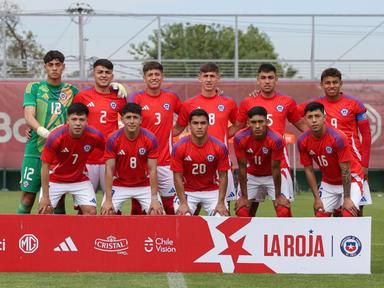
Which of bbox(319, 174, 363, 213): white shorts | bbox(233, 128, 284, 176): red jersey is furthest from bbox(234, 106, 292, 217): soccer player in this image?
bbox(319, 174, 363, 213): white shorts

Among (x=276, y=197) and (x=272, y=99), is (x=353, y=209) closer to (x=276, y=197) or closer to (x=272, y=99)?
(x=276, y=197)

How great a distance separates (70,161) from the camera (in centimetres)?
961

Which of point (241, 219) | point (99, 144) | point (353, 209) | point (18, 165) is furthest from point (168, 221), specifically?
point (18, 165)

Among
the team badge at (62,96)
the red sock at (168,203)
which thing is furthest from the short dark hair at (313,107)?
the team badge at (62,96)

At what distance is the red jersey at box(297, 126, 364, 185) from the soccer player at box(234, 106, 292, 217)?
27cm

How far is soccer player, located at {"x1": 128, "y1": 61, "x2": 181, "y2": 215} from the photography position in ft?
33.0

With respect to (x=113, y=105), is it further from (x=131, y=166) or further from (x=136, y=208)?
(x=136, y=208)

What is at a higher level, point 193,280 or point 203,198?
point 203,198

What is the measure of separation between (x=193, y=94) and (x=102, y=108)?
11245mm

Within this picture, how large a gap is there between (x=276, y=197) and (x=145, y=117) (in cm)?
171

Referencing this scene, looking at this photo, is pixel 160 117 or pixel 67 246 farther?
pixel 160 117

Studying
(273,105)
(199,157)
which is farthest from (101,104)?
(273,105)

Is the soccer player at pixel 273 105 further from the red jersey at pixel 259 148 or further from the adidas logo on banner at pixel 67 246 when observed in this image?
the adidas logo on banner at pixel 67 246

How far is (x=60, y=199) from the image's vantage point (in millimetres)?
9969
